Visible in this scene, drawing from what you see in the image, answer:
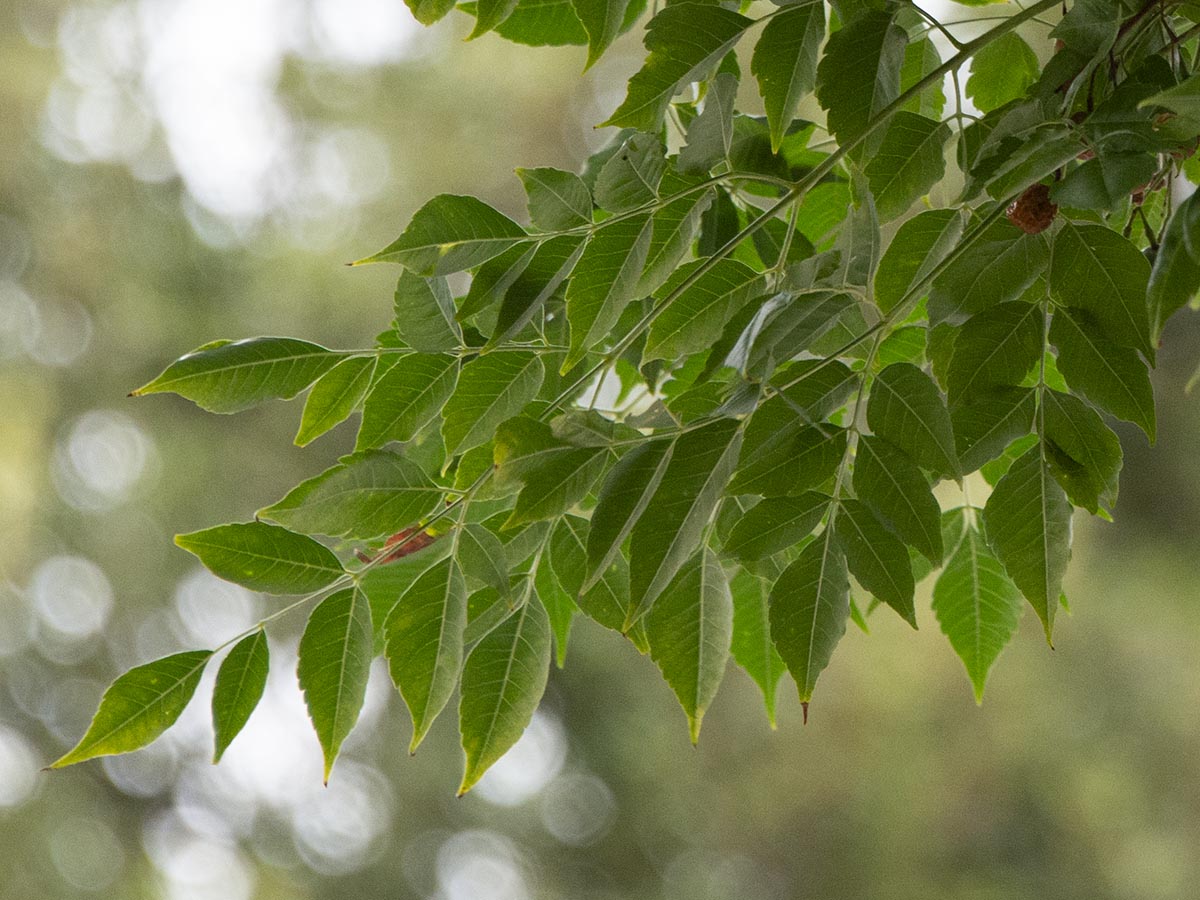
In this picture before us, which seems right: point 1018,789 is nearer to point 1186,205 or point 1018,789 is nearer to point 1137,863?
point 1137,863

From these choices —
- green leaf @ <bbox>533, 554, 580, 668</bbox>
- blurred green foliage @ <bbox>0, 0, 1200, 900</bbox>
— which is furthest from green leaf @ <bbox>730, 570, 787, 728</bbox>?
blurred green foliage @ <bbox>0, 0, 1200, 900</bbox>

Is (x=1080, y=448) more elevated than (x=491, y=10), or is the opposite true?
(x=491, y=10)

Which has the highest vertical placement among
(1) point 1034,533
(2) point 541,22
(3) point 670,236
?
(2) point 541,22

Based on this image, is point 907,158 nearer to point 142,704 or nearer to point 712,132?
point 712,132

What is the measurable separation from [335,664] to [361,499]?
1.7 inches

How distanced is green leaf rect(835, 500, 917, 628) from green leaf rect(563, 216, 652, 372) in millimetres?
73

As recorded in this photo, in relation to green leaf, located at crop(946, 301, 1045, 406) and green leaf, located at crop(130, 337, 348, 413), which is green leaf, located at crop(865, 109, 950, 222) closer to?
green leaf, located at crop(946, 301, 1045, 406)

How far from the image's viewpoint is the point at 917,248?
0.31m

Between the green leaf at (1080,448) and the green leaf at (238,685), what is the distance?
0.21 metres

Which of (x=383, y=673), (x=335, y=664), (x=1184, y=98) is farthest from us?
(x=383, y=673)

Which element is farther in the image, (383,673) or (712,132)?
(383,673)

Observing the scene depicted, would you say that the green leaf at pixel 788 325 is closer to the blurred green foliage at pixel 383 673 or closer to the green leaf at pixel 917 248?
the green leaf at pixel 917 248

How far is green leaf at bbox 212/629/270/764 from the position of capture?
1.07 ft

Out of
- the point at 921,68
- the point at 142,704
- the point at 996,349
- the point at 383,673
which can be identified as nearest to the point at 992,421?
the point at 996,349
